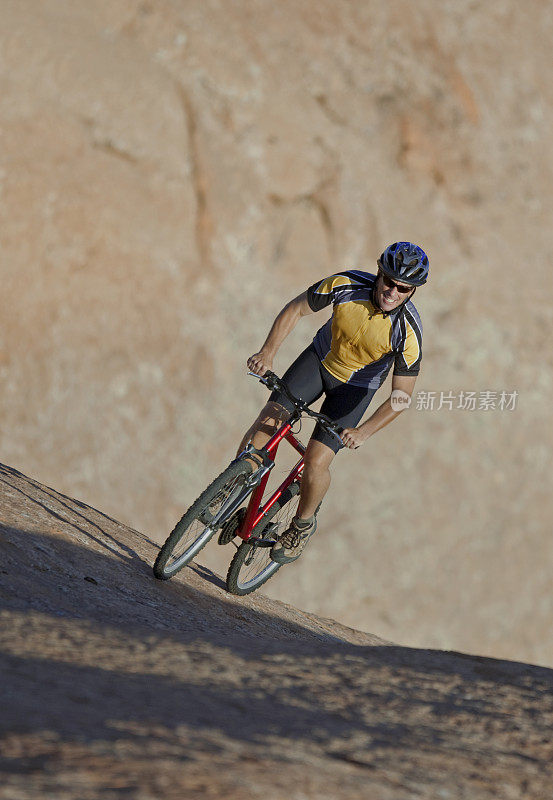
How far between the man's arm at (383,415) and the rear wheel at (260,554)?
1.22 metres

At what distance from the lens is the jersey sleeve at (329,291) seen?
5863 mm

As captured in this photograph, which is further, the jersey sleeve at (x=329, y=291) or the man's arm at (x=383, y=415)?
the jersey sleeve at (x=329, y=291)

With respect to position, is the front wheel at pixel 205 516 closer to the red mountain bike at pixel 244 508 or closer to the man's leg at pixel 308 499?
the red mountain bike at pixel 244 508

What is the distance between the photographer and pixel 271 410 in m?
6.20

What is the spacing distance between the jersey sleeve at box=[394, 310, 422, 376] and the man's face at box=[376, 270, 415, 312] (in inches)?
6.7

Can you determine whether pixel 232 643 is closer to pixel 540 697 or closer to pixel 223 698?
pixel 223 698

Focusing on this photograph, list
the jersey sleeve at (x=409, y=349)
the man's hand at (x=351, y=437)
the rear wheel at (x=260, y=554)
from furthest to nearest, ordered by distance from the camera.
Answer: the rear wheel at (x=260, y=554) < the jersey sleeve at (x=409, y=349) < the man's hand at (x=351, y=437)

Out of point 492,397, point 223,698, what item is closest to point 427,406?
point 492,397

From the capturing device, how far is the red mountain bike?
5883mm

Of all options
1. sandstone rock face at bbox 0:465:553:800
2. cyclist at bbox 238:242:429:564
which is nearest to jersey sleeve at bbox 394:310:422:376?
cyclist at bbox 238:242:429:564

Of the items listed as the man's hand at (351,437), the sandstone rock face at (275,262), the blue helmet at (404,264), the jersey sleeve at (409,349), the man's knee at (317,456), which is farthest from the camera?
the sandstone rock face at (275,262)

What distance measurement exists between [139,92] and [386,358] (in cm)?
1524

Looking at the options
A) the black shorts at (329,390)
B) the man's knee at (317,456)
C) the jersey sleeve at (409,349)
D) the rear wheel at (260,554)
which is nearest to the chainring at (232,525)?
the rear wheel at (260,554)

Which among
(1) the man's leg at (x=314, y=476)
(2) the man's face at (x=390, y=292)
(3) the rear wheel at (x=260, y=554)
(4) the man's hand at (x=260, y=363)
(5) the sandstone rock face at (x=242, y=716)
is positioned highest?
(2) the man's face at (x=390, y=292)
